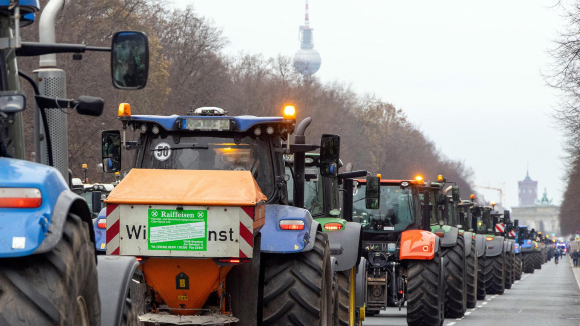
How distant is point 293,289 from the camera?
8.57 meters

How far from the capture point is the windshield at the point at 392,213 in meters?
18.8

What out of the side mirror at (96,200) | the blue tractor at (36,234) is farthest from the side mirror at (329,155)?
the blue tractor at (36,234)

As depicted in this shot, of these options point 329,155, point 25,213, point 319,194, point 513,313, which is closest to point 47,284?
point 25,213

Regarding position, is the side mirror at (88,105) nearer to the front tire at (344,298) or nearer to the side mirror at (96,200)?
the front tire at (344,298)

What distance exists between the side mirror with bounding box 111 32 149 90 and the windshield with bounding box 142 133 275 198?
12.8 feet

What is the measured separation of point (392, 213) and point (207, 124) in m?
9.87

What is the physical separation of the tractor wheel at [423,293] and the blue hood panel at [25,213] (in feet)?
43.7

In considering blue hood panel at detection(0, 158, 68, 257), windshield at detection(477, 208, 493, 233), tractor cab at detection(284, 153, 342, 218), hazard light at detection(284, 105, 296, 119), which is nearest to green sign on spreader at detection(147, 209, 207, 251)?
hazard light at detection(284, 105, 296, 119)

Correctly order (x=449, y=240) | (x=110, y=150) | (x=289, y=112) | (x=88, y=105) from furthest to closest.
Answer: (x=449, y=240)
(x=110, y=150)
(x=289, y=112)
(x=88, y=105)

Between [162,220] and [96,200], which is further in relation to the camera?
[96,200]

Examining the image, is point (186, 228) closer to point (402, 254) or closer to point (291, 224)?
point (291, 224)

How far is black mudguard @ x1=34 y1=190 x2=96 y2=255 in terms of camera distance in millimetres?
4117

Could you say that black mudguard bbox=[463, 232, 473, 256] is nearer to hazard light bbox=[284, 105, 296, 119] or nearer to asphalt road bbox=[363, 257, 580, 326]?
asphalt road bbox=[363, 257, 580, 326]

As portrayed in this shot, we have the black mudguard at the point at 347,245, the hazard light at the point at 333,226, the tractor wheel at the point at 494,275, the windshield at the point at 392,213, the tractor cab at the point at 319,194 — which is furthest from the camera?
the tractor wheel at the point at 494,275
